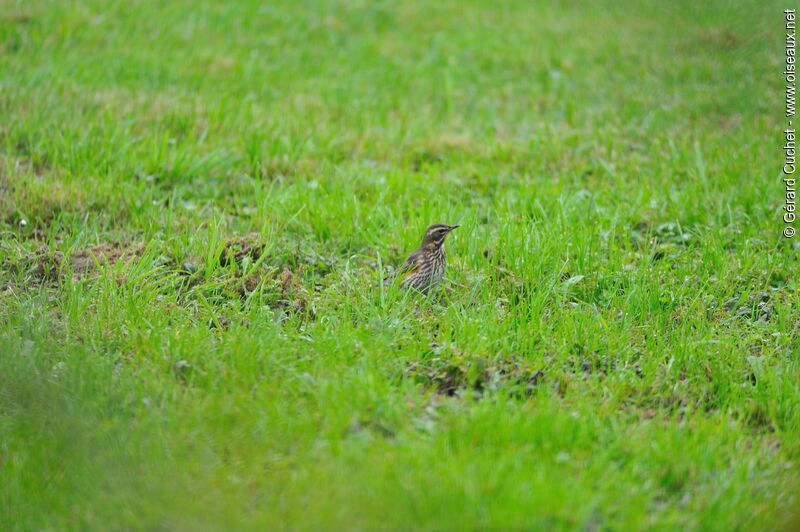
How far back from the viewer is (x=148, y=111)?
970cm

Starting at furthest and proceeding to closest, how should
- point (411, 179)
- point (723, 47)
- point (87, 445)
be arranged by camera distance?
point (723, 47) → point (411, 179) → point (87, 445)

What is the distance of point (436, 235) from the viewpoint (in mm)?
6711

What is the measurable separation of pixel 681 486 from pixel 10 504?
11.6 ft

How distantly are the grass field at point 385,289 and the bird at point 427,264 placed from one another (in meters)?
0.22

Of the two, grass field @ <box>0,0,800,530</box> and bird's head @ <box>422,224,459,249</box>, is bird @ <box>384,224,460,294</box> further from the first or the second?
grass field @ <box>0,0,800,530</box>

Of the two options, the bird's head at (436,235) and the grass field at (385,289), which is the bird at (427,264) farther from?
the grass field at (385,289)

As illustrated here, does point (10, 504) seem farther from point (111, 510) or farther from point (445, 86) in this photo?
point (445, 86)

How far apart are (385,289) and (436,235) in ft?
2.22

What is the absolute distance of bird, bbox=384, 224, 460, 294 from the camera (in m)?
6.43

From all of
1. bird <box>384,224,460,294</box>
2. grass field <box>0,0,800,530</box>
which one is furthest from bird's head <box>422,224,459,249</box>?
grass field <box>0,0,800,530</box>

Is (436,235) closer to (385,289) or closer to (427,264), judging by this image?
(427,264)

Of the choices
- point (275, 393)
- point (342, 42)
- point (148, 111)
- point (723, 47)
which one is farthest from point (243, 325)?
point (723, 47)

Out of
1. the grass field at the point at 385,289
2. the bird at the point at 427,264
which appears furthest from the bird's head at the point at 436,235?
the grass field at the point at 385,289

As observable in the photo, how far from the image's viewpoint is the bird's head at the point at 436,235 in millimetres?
6671
